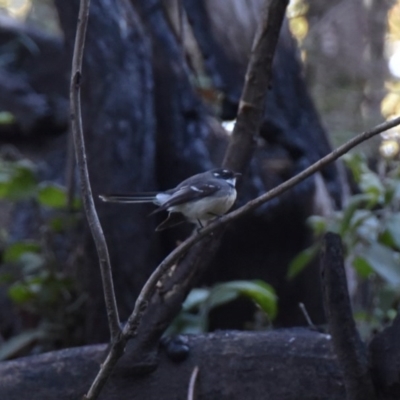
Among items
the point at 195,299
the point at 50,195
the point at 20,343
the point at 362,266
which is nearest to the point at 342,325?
the point at 362,266

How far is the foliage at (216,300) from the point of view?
3.25m

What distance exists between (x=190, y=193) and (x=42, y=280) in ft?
5.14

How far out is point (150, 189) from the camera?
3604 millimetres

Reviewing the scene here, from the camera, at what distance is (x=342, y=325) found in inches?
87.4

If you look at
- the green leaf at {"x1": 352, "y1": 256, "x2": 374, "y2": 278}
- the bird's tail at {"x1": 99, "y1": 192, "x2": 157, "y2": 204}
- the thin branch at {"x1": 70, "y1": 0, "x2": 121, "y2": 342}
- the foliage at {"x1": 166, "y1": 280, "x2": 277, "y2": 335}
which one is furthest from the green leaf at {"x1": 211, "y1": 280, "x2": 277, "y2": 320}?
the thin branch at {"x1": 70, "y1": 0, "x2": 121, "y2": 342}

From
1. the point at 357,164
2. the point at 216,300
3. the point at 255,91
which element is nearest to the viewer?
the point at 255,91

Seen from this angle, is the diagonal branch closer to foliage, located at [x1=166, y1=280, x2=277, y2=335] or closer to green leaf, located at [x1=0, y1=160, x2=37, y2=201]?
foliage, located at [x1=166, y1=280, x2=277, y2=335]

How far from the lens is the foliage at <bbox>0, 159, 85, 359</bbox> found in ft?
12.5

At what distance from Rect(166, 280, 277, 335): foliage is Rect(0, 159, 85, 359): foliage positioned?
1.82 ft

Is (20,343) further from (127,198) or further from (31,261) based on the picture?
(127,198)

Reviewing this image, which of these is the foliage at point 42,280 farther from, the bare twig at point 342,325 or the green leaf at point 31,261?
the bare twig at point 342,325

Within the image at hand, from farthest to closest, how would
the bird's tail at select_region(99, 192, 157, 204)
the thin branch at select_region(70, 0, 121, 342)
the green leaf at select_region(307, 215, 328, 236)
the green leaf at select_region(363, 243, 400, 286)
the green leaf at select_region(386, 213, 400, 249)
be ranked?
the green leaf at select_region(307, 215, 328, 236) < the green leaf at select_region(386, 213, 400, 249) < the green leaf at select_region(363, 243, 400, 286) < the bird's tail at select_region(99, 192, 157, 204) < the thin branch at select_region(70, 0, 121, 342)

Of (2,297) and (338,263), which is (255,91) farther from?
(2,297)

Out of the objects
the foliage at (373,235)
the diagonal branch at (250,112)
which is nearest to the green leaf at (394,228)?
the foliage at (373,235)
